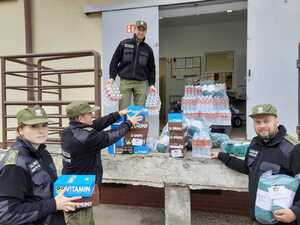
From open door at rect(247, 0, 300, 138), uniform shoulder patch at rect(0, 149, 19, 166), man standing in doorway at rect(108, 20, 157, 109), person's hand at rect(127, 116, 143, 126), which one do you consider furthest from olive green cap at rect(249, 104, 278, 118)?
open door at rect(247, 0, 300, 138)

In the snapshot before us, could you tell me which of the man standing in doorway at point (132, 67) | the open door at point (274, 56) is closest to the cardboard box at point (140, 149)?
the man standing in doorway at point (132, 67)

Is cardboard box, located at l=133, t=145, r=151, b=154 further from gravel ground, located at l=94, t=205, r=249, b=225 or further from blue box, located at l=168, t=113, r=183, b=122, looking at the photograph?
gravel ground, located at l=94, t=205, r=249, b=225

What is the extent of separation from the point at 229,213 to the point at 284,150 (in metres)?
2.02

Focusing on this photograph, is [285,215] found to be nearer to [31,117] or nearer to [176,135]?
[176,135]

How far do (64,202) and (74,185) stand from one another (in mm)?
103

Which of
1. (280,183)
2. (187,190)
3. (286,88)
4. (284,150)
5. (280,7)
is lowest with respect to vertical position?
(187,190)

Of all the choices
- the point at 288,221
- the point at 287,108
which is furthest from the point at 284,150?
the point at 287,108

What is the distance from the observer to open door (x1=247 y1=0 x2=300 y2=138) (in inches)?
155

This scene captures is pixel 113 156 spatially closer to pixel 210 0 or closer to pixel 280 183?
pixel 280 183

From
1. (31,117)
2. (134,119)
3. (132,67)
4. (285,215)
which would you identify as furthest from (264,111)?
(132,67)

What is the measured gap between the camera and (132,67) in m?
3.46

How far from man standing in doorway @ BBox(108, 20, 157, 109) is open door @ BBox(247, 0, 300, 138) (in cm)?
150

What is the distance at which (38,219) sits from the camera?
4.87ft

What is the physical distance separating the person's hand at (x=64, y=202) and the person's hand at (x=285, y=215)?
1.07 metres
